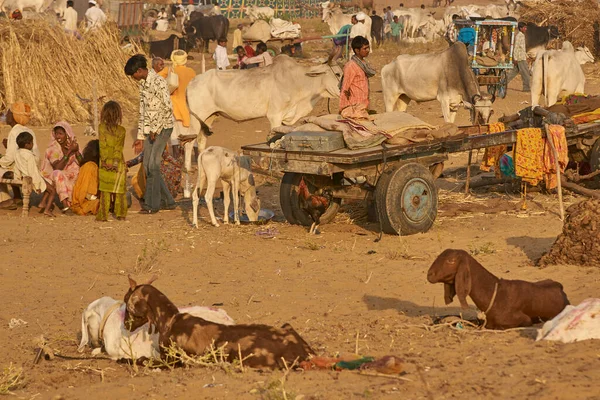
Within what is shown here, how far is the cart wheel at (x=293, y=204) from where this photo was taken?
11.2 m

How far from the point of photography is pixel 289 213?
11.4 metres

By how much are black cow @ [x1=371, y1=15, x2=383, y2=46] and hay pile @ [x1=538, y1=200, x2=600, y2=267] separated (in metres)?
28.8

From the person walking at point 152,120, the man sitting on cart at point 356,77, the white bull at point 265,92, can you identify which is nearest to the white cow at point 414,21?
the white bull at point 265,92

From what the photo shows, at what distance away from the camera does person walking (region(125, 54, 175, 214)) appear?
12234 mm

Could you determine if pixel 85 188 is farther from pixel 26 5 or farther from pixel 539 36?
pixel 26 5

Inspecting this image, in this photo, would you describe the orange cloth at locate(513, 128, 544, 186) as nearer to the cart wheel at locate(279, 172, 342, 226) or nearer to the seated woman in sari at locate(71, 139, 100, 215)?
the cart wheel at locate(279, 172, 342, 226)

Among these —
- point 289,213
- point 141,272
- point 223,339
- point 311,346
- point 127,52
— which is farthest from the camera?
point 127,52

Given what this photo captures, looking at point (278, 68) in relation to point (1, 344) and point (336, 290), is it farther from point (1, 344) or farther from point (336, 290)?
point (1, 344)

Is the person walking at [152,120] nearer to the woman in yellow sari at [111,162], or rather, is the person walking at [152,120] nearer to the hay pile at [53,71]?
the woman in yellow sari at [111,162]

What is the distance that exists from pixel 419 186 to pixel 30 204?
5.39 meters

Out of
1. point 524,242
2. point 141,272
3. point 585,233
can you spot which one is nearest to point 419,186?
point 524,242

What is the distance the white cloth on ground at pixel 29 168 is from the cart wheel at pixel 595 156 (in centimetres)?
657

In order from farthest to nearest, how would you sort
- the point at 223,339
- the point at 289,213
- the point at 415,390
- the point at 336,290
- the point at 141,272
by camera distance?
the point at 289,213 → the point at 141,272 → the point at 336,290 → the point at 223,339 → the point at 415,390

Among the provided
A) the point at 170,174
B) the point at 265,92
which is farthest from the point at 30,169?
the point at 265,92
